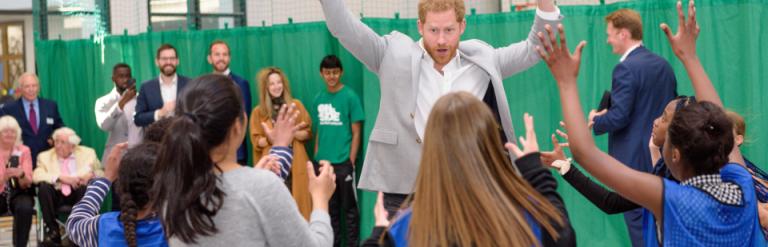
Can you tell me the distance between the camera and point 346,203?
28.9ft

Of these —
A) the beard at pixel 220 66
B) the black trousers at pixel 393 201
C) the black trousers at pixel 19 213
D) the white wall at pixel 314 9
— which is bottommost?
the black trousers at pixel 19 213

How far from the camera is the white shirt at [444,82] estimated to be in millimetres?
4645

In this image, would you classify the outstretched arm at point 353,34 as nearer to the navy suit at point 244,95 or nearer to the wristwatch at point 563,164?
the wristwatch at point 563,164

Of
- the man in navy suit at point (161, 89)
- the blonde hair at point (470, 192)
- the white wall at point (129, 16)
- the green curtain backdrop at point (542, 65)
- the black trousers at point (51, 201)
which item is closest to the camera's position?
the blonde hair at point (470, 192)

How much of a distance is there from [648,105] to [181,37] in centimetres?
531

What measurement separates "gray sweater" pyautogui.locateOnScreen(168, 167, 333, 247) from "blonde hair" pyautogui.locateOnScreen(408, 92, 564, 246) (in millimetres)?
581

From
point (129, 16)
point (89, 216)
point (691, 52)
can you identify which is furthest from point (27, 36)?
point (691, 52)

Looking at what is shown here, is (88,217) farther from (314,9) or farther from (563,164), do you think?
(314,9)

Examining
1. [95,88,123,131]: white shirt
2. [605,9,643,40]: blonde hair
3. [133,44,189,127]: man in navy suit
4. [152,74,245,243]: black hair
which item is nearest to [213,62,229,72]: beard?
[133,44,189,127]: man in navy suit

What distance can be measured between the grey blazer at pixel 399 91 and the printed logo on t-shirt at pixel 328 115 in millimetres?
4031

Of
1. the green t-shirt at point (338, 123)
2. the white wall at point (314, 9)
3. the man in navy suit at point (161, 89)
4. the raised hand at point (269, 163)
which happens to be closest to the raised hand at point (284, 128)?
the raised hand at point (269, 163)

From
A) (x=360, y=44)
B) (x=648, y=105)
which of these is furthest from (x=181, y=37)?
(x=360, y=44)

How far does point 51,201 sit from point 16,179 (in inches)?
14.8

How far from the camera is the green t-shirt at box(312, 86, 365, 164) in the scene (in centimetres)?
880
